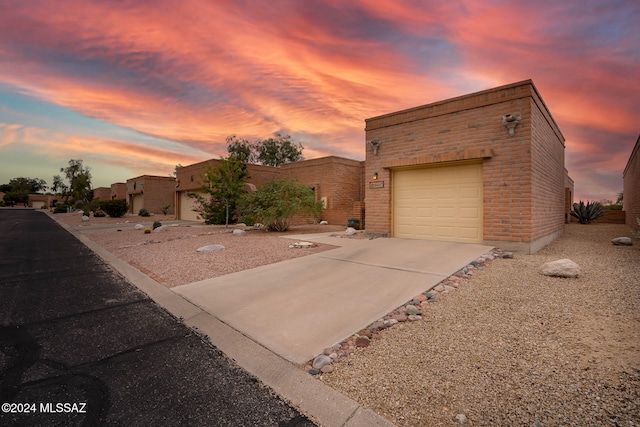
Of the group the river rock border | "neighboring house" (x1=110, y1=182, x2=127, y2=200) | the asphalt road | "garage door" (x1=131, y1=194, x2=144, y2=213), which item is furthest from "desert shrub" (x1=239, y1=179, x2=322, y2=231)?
"neighboring house" (x1=110, y1=182, x2=127, y2=200)

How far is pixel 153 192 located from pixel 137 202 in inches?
167

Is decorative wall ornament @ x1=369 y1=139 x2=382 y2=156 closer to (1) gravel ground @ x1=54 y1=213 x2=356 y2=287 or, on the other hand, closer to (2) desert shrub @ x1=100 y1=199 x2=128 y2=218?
(1) gravel ground @ x1=54 y1=213 x2=356 y2=287

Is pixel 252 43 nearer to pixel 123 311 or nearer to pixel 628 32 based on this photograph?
pixel 123 311

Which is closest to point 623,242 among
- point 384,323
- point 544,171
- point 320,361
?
point 544,171

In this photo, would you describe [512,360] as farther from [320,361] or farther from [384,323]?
[320,361]

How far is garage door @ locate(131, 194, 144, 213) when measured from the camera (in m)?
31.7

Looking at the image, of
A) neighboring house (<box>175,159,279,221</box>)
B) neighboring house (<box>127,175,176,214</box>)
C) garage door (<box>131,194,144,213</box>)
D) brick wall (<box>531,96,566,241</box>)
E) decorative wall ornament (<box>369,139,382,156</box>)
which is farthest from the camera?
garage door (<box>131,194,144,213</box>)

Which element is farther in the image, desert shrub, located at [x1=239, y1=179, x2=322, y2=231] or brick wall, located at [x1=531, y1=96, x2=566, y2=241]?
desert shrub, located at [x1=239, y1=179, x2=322, y2=231]

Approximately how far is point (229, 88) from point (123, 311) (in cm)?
1008

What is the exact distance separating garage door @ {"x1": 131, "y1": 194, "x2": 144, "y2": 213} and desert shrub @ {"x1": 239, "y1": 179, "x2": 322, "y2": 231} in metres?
24.9

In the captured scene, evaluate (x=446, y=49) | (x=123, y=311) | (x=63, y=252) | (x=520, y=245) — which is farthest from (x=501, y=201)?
(x=63, y=252)

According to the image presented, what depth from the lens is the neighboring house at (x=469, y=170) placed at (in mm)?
7027

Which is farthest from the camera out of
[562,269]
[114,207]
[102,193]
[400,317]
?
[102,193]

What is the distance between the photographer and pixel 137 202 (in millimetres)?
32875
